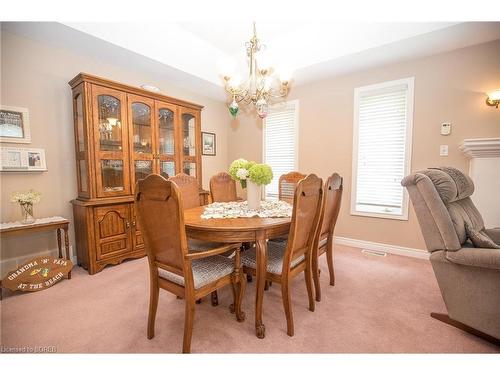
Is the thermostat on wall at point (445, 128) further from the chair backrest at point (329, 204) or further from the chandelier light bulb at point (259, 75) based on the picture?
the chandelier light bulb at point (259, 75)

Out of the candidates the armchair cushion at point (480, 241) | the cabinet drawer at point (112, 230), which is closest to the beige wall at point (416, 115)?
the armchair cushion at point (480, 241)

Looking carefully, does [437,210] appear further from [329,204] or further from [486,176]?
[486,176]

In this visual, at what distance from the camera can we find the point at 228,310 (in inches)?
70.8

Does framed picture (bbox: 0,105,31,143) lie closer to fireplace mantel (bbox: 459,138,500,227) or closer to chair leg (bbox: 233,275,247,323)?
chair leg (bbox: 233,275,247,323)

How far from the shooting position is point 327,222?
2.04 m

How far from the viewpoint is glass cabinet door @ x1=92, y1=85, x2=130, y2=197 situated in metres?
2.44

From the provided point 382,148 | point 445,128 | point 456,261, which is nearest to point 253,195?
point 456,261

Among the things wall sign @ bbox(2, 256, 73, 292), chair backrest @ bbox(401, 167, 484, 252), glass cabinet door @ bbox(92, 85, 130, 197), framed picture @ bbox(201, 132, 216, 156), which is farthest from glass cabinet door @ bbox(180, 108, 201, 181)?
chair backrest @ bbox(401, 167, 484, 252)

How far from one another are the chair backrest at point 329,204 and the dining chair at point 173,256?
2.55 feet

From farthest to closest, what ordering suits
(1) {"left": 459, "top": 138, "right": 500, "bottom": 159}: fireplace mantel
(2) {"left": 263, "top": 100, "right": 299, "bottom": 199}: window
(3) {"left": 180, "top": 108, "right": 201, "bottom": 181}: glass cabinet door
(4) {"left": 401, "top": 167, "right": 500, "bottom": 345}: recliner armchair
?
(2) {"left": 263, "top": 100, "right": 299, "bottom": 199}: window
(3) {"left": 180, "top": 108, "right": 201, "bottom": 181}: glass cabinet door
(1) {"left": 459, "top": 138, "right": 500, "bottom": 159}: fireplace mantel
(4) {"left": 401, "top": 167, "right": 500, "bottom": 345}: recliner armchair

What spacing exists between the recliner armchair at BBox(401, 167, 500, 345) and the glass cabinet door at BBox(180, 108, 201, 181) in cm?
273

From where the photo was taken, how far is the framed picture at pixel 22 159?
7.18 ft

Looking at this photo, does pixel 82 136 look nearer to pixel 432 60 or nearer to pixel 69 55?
pixel 69 55

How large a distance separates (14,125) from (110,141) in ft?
2.68
